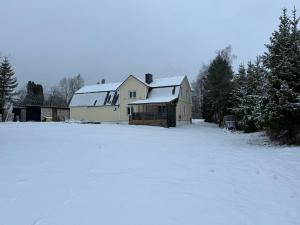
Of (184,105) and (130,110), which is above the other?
(184,105)

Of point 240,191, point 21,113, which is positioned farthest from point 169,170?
point 21,113

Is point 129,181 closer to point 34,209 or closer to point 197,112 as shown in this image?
point 34,209

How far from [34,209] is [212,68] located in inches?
1681

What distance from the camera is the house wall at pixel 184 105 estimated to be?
44.4 meters

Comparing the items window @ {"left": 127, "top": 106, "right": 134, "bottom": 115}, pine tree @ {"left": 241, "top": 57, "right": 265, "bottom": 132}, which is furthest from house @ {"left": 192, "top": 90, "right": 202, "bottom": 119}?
pine tree @ {"left": 241, "top": 57, "right": 265, "bottom": 132}

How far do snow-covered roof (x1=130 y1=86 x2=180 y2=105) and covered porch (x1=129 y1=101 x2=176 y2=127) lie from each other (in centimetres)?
51

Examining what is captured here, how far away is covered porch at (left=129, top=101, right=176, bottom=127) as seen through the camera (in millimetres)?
38562

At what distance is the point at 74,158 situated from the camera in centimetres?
1144

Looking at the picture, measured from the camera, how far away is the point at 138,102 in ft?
139

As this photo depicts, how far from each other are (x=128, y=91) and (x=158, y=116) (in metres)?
9.43

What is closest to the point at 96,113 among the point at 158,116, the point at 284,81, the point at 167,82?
the point at 167,82

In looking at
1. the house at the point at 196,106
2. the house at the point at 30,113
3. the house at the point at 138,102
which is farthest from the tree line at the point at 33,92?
the house at the point at 196,106

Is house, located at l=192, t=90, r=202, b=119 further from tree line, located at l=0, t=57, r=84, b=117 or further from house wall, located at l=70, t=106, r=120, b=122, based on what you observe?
house wall, located at l=70, t=106, r=120, b=122

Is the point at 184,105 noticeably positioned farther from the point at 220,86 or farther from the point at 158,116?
the point at 158,116
